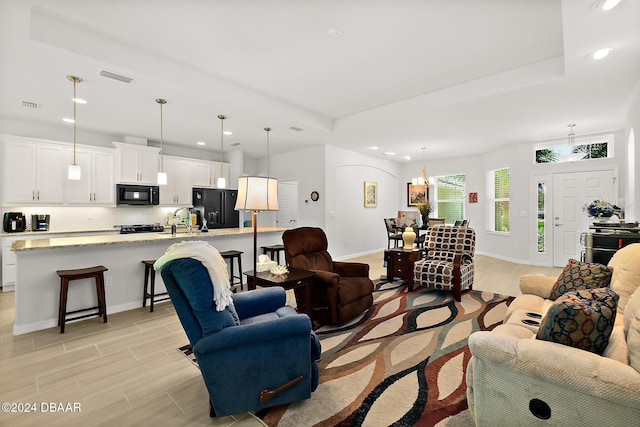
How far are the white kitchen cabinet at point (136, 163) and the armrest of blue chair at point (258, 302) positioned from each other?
476cm

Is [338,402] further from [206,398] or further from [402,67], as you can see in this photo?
[402,67]

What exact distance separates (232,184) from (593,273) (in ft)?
22.4

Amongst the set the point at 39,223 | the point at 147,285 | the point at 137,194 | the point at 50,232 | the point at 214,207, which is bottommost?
the point at 147,285

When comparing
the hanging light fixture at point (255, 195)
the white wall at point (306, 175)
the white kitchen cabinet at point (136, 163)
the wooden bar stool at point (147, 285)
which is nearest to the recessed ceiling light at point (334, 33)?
the hanging light fixture at point (255, 195)

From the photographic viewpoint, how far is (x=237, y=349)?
1.73 meters

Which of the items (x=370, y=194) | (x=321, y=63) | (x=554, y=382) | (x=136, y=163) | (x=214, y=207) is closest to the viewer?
(x=554, y=382)

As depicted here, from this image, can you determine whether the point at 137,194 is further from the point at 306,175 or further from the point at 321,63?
the point at 321,63

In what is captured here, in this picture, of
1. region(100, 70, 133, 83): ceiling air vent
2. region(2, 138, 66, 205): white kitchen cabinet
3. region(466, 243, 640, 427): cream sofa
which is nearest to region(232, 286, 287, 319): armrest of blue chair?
region(466, 243, 640, 427): cream sofa

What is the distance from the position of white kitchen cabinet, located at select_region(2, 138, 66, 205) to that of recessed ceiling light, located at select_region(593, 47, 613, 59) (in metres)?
7.28

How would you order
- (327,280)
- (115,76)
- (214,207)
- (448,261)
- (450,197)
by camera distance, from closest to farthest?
(327,280) → (115,76) → (448,261) → (214,207) → (450,197)

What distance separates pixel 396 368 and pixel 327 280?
102cm

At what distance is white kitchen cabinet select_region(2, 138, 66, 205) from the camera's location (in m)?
4.75

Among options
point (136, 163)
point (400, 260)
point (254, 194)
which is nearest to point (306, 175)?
point (400, 260)

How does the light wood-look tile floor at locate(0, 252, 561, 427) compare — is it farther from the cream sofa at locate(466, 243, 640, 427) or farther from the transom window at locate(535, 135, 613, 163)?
the transom window at locate(535, 135, 613, 163)
